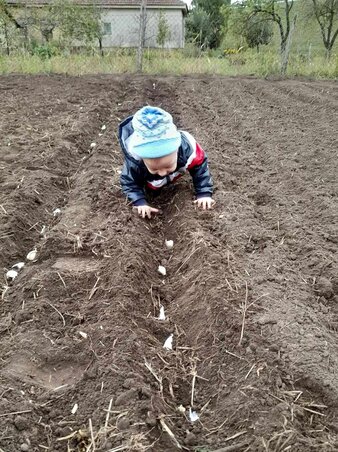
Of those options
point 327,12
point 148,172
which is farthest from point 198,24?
point 148,172

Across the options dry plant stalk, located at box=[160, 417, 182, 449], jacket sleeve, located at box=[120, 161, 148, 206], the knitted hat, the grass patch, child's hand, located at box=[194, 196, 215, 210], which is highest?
the knitted hat

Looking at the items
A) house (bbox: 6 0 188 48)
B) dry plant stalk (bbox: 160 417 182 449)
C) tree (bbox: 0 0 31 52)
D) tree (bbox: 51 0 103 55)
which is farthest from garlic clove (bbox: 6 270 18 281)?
house (bbox: 6 0 188 48)

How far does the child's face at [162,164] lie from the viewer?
395 cm

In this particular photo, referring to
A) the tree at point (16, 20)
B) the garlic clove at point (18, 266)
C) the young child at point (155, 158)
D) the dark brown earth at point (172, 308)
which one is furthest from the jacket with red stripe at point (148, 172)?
the tree at point (16, 20)

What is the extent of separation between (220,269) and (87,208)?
1776 millimetres

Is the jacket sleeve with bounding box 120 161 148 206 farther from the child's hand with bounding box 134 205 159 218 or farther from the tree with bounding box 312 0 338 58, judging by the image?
the tree with bounding box 312 0 338 58

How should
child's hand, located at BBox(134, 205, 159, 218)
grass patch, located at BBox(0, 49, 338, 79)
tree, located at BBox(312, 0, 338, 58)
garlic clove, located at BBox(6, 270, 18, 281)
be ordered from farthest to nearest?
tree, located at BBox(312, 0, 338, 58) → grass patch, located at BBox(0, 49, 338, 79) → child's hand, located at BBox(134, 205, 159, 218) → garlic clove, located at BBox(6, 270, 18, 281)

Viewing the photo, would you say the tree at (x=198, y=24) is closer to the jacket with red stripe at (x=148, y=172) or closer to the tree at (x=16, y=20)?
the tree at (x=16, y=20)

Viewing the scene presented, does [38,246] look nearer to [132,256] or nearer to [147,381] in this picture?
[132,256]

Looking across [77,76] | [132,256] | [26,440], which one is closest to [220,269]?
[132,256]

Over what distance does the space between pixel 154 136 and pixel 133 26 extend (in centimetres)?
→ 2789

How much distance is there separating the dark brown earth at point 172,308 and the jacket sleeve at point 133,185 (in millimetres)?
151

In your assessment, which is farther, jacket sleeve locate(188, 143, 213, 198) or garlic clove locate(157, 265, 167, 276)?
jacket sleeve locate(188, 143, 213, 198)

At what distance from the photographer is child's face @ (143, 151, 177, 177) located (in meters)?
3.95
